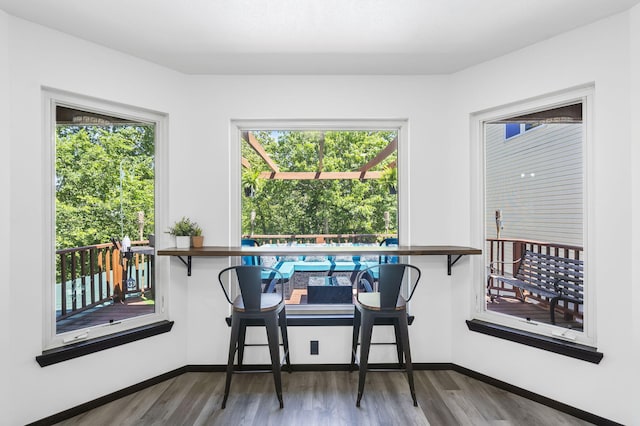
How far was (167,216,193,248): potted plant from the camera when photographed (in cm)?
258

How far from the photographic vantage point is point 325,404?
2.23 metres

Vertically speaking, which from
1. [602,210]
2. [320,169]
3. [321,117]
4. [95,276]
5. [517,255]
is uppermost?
[321,117]

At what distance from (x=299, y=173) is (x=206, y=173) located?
0.81 metres

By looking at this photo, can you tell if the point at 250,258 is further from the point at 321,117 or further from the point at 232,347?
the point at 321,117

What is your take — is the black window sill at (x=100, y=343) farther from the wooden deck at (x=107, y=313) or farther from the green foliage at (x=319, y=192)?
the green foliage at (x=319, y=192)

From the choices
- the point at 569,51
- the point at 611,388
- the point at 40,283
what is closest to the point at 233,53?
the point at 40,283

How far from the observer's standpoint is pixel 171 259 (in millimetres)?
2662

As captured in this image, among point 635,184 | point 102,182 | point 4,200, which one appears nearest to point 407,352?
point 635,184

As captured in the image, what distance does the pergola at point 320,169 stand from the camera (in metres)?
2.84

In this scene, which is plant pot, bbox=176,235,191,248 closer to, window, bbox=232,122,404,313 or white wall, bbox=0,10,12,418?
window, bbox=232,122,404,313

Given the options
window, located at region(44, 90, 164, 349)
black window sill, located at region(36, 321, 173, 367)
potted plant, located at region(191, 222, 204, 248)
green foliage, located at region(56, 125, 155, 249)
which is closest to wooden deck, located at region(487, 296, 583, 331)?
potted plant, located at region(191, 222, 204, 248)

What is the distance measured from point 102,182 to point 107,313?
102 centimetres

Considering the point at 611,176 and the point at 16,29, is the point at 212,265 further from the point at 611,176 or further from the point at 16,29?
the point at 611,176

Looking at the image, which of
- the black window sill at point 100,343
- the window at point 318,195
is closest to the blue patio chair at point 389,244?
the window at point 318,195
